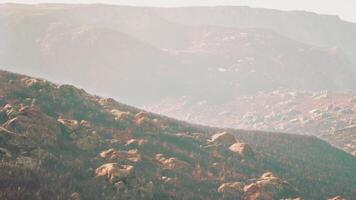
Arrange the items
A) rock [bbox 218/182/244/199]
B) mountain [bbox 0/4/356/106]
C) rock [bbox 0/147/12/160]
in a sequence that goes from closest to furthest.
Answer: rock [bbox 0/147/12/160]
rock [bbox 218/182/244/199]
mountain [bbox 0/4/356/106]

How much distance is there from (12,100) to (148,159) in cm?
852

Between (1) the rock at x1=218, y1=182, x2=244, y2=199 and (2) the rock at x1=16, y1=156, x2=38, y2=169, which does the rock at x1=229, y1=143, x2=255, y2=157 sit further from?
(2) the rock at x1=16, y1=156, x2=38, y2=169

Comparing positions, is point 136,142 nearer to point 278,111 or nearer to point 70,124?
point 70,124

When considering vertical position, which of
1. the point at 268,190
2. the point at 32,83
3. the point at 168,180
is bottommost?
the point at 268,190

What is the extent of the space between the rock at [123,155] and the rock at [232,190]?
4.62 m

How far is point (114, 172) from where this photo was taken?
60.3ft

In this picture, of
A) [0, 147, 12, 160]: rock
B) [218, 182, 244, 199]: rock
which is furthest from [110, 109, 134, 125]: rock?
[0, 147, 12, 160]: rock

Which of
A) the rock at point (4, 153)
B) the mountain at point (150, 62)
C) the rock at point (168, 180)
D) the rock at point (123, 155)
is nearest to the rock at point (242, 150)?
the rock at point (123, 155)

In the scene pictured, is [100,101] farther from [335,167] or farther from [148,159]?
[335,167]

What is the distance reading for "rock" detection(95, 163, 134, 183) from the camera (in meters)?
18.1

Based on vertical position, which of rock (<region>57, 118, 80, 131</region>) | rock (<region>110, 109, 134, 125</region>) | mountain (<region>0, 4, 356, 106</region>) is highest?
rock (<region>57, 118, 80, 131</region>)

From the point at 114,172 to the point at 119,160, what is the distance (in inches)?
128

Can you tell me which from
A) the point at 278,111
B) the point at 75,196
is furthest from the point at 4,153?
the point at 278,111

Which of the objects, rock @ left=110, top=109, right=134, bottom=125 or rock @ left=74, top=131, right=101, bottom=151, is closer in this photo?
rock @ left=74, top=131, right=101, bottom=151
